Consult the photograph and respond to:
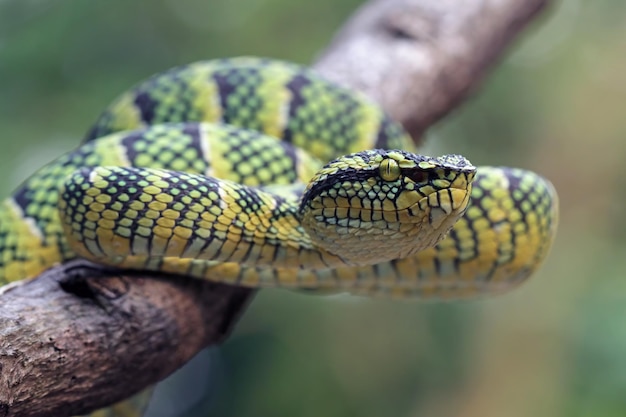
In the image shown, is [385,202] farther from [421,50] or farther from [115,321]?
[421,50]

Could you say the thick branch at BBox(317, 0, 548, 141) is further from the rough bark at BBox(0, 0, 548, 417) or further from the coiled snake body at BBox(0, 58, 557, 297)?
the coiled snake body at BBox(0, 58, 557, 297)

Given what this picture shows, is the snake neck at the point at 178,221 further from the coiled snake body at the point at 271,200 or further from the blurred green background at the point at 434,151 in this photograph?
the blurred green background at the point at 434,151

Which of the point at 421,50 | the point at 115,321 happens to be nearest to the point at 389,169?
the point at 115,321

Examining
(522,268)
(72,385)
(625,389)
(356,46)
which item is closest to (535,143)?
(625,389)

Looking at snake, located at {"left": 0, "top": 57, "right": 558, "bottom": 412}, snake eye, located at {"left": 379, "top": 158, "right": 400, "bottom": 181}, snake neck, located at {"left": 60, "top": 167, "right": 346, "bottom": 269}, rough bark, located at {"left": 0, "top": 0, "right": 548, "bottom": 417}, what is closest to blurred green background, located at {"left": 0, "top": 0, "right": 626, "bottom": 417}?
rough bark, located at {"left": 0, "top": 0, "right": 548, "bottom": 417}

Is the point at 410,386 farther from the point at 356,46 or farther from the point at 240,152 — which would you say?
the point at 240,152

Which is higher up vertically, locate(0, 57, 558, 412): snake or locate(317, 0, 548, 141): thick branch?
locate(317, 0, 548, 141): thick branch
